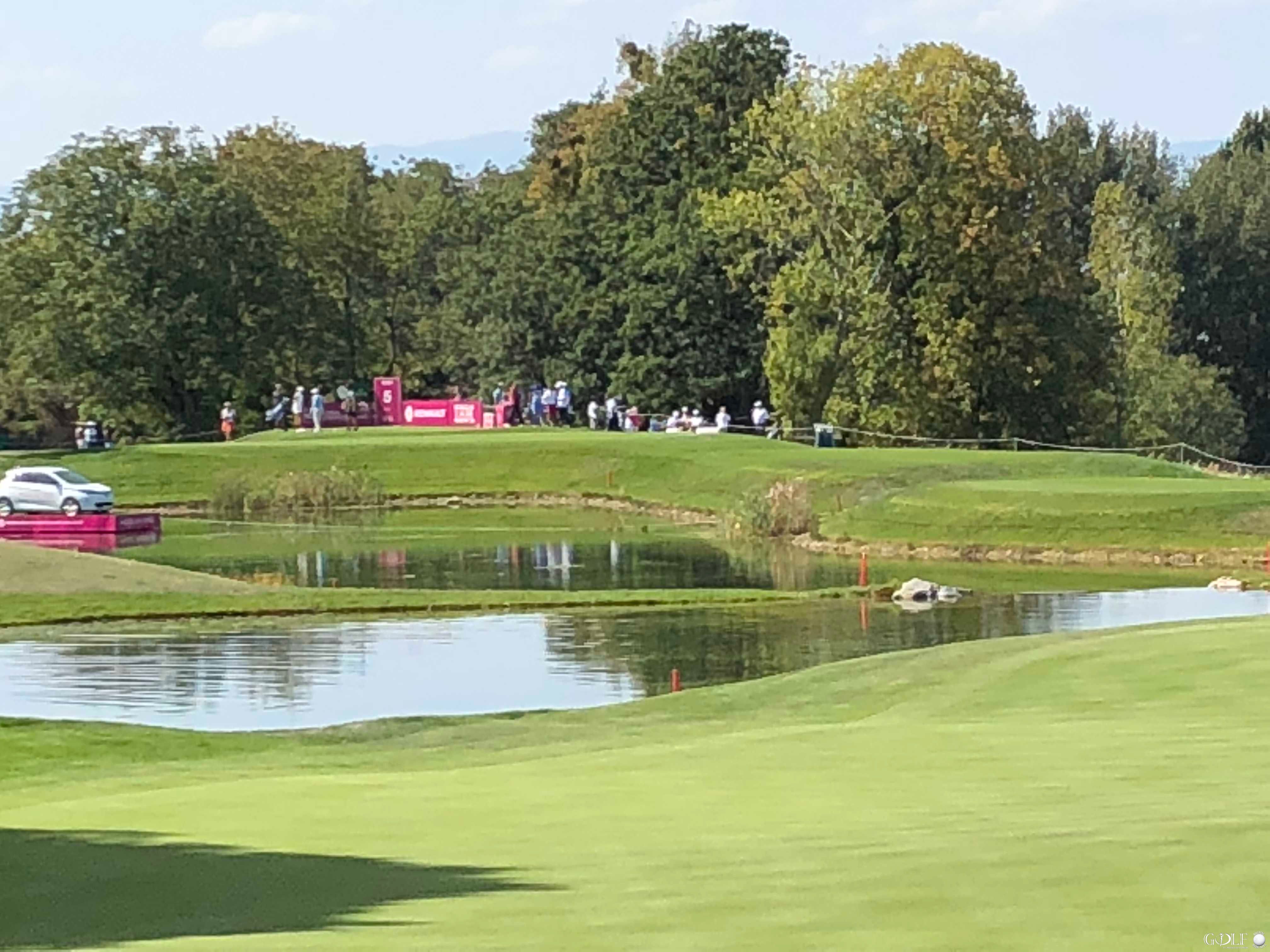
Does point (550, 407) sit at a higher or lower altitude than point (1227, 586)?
higher

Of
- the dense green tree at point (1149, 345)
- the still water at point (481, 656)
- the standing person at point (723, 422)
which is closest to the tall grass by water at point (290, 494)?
the standing person at point (723, 422)

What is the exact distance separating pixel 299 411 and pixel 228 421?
3534 mm

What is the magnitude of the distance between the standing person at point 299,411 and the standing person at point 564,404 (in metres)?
9.38

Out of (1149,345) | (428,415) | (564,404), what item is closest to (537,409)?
(564,404)

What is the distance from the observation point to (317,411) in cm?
8150

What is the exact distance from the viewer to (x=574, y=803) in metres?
12.0

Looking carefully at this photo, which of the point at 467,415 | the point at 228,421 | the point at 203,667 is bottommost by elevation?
the point at 203,667

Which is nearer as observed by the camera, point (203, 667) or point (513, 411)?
point (203, 667)

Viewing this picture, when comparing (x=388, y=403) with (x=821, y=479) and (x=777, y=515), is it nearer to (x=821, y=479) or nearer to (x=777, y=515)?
(x=821, y=479)

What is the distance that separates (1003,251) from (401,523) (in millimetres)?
27472

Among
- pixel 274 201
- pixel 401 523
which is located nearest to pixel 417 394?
pixel 274 201

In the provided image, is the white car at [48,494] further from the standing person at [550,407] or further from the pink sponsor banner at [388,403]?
the pink sponsor banner at [388,403]

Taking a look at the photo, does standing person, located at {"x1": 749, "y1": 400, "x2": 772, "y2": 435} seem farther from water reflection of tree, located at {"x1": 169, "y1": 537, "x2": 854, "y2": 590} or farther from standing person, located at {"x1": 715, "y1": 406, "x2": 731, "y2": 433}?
water reflection of tree, located at {"x1": 169, "y1": 537, "x2": 854, "y2": 590}

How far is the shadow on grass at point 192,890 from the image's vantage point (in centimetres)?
849
